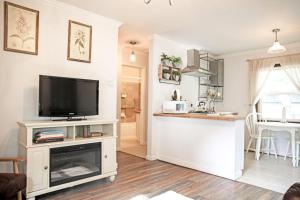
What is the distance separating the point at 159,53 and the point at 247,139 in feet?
10.5

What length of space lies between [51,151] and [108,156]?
77 centimetres

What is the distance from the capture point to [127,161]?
396 centimetres

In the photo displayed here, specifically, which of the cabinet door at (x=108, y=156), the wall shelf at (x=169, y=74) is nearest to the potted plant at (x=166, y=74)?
the wall shelf at (x=169, y=74)

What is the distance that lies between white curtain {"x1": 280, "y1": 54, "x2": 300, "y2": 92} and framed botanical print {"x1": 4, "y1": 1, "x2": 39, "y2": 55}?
4.88 meters

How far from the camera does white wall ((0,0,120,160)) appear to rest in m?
2.46

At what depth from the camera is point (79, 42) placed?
308cm

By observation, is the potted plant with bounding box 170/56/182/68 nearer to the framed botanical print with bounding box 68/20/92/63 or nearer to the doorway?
→ the doorway

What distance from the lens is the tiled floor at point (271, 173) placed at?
9.41ft

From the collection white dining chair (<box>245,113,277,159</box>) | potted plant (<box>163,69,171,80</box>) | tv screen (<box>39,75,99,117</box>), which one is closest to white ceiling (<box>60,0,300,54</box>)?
potted plant (<box>163,69,171,80</box>)

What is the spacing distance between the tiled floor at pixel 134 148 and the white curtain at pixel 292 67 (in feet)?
11.8

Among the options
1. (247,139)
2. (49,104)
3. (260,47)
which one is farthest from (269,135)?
(49,104)

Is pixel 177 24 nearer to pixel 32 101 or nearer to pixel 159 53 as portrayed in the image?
pixel 159 53

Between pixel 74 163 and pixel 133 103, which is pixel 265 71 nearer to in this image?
pixel 133 103

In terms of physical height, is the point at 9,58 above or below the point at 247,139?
above
